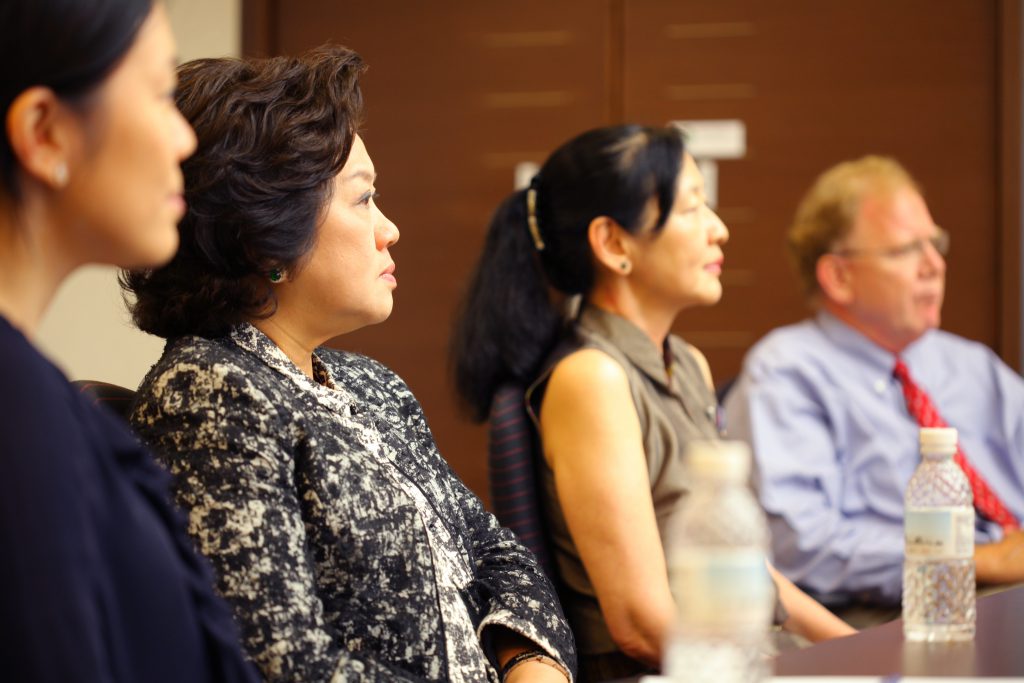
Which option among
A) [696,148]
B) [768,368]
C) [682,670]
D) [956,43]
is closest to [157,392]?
[682,670]

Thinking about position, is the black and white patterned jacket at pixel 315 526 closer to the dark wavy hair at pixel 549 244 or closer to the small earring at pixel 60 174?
the small earring at pixel 60 174

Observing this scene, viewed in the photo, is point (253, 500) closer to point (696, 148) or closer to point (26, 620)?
A: point (26, 620)

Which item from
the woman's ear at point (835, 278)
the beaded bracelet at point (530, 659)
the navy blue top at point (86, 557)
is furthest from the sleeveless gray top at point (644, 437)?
the navy blue top at point (86, 557)

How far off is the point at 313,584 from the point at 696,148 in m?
3.01

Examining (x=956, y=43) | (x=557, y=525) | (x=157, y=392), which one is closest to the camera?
(x=157, y=392)

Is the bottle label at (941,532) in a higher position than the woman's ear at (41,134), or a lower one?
lower

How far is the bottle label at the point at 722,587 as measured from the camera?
3.22ft

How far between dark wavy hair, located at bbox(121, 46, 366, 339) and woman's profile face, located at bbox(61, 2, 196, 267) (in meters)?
0.47

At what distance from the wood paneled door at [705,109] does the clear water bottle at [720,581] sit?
306 cm

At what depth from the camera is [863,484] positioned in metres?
2.86

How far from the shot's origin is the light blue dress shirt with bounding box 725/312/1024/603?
268 centimetres

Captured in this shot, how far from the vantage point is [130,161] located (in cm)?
103

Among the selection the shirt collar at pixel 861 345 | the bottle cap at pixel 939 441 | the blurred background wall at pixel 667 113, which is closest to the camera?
the bottle cap at pixel 939 441

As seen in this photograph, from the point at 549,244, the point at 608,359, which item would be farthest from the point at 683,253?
the point at 608,359
